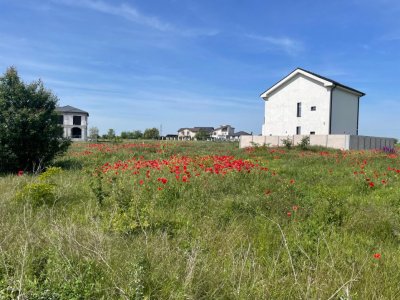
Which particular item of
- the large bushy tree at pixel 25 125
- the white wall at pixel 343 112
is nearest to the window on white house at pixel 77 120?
the white wall at pixel 343 112

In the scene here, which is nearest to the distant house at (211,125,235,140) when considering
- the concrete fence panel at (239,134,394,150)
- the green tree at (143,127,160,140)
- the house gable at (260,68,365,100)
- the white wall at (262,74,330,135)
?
the green tree at (143,127,160,140)

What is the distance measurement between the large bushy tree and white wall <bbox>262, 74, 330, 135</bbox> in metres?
26.6

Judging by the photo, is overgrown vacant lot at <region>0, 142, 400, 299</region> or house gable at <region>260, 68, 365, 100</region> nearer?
overgrown vacant lot at <region>0, 142, 400, 299</region>

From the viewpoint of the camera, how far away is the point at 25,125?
33.5ft

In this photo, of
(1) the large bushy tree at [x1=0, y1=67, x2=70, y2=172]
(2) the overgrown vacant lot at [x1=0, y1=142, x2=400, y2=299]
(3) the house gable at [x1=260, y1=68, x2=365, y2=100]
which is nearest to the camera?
(2) the overgrown vacant lot at [x1=0, y1=142, x2=400, y2=299]

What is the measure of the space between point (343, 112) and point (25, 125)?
30616 millimetres

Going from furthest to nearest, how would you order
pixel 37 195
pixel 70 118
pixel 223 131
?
1. pixel 223 131
2. pixel 70 118
3. pixel 37 195

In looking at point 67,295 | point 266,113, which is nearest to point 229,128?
point 266,113

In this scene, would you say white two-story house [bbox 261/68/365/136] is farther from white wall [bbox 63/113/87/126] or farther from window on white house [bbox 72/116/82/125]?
window on white house [bbox 72/116/82/125]

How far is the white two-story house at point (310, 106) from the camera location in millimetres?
31344

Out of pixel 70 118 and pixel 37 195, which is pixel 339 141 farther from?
pixel 70 118

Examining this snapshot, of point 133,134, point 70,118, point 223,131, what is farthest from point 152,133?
point 223,131

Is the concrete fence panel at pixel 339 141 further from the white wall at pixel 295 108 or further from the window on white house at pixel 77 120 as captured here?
the window on white house at pixel 77 120

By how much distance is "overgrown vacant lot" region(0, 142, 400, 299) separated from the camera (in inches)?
99.6
